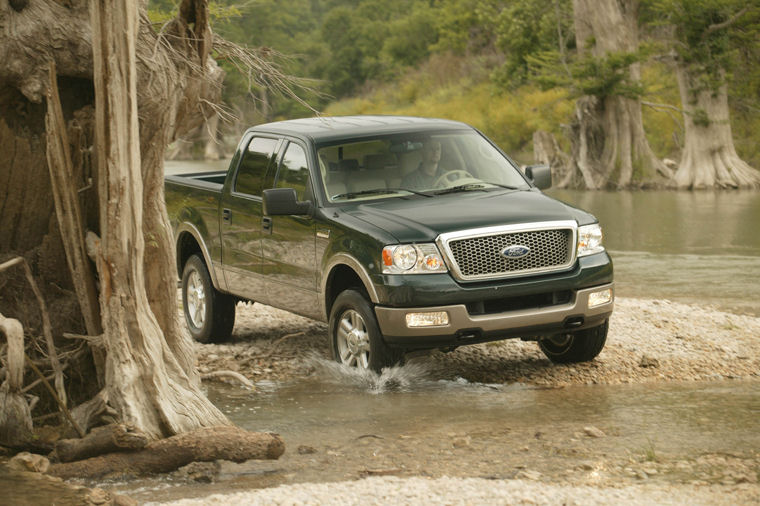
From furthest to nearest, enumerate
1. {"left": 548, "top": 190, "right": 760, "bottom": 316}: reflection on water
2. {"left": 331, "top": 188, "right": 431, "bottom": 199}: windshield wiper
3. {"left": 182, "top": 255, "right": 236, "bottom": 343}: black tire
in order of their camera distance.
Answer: {"left": 548, "top": 190, "right": 760, "bottom": 316}: reflection on water
{"left": 182, "top": 255, "right": 236, "bottom": 343}: black tire
{"left": 331, "top": 188, "right": 431, "bottom": 199}: windshield wiper

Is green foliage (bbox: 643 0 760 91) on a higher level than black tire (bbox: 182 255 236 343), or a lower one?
higher

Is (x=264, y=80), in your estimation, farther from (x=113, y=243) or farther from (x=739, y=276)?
(x=739, y=276)

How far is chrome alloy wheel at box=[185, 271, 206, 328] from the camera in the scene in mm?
12188

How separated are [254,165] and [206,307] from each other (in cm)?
155

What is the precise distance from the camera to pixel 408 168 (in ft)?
34.7

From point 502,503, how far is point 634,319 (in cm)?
686

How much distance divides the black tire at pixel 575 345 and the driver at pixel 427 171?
1.66 meters

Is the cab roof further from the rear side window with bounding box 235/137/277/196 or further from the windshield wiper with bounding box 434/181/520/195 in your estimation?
the windshield wiper with bounding box 434/181/520/195

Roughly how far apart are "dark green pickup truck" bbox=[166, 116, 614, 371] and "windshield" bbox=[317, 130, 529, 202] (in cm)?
→ 1

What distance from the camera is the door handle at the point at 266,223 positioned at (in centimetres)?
1094

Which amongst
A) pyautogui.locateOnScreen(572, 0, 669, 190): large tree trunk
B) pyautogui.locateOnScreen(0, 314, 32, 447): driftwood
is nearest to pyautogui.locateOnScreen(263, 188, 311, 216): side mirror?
pyautogui.locateOnScreen(0, 314, 32, 447): driftwood

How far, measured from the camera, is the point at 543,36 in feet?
141

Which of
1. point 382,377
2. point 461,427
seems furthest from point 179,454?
point 382,377

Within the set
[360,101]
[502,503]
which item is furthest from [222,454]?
[360,101]
